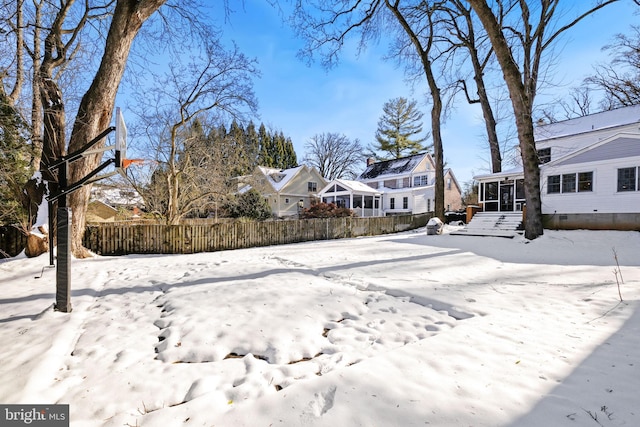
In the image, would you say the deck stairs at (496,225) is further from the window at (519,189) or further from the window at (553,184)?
the window at (519,189)

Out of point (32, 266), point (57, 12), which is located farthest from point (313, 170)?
point (32, 266)

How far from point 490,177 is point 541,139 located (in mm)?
5474

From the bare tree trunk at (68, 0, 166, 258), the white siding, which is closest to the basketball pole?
the bare tree trunk at (68, 0, 166, 258)

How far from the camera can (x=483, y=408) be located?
1.80 m

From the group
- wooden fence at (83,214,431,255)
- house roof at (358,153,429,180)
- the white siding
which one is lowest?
wooden fence at (83,214,431,255)

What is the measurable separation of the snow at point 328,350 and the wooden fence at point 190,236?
3.61 meters

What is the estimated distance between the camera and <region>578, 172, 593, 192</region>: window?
1261cm

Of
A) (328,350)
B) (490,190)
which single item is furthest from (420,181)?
(328,350)

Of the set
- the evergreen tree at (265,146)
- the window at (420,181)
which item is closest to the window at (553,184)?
the window at (420,181)

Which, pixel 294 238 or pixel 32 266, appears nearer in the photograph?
pixel 32 266

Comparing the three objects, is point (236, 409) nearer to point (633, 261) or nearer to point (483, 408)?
point (483, 408)

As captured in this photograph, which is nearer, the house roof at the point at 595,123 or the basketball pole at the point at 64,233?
the basketball pole at the point at 64,233

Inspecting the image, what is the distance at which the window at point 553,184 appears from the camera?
44.9 feet

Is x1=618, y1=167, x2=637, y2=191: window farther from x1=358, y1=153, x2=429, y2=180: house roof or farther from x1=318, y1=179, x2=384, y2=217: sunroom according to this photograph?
x1=358, y1=153, x2=429, y2=180: house roof
